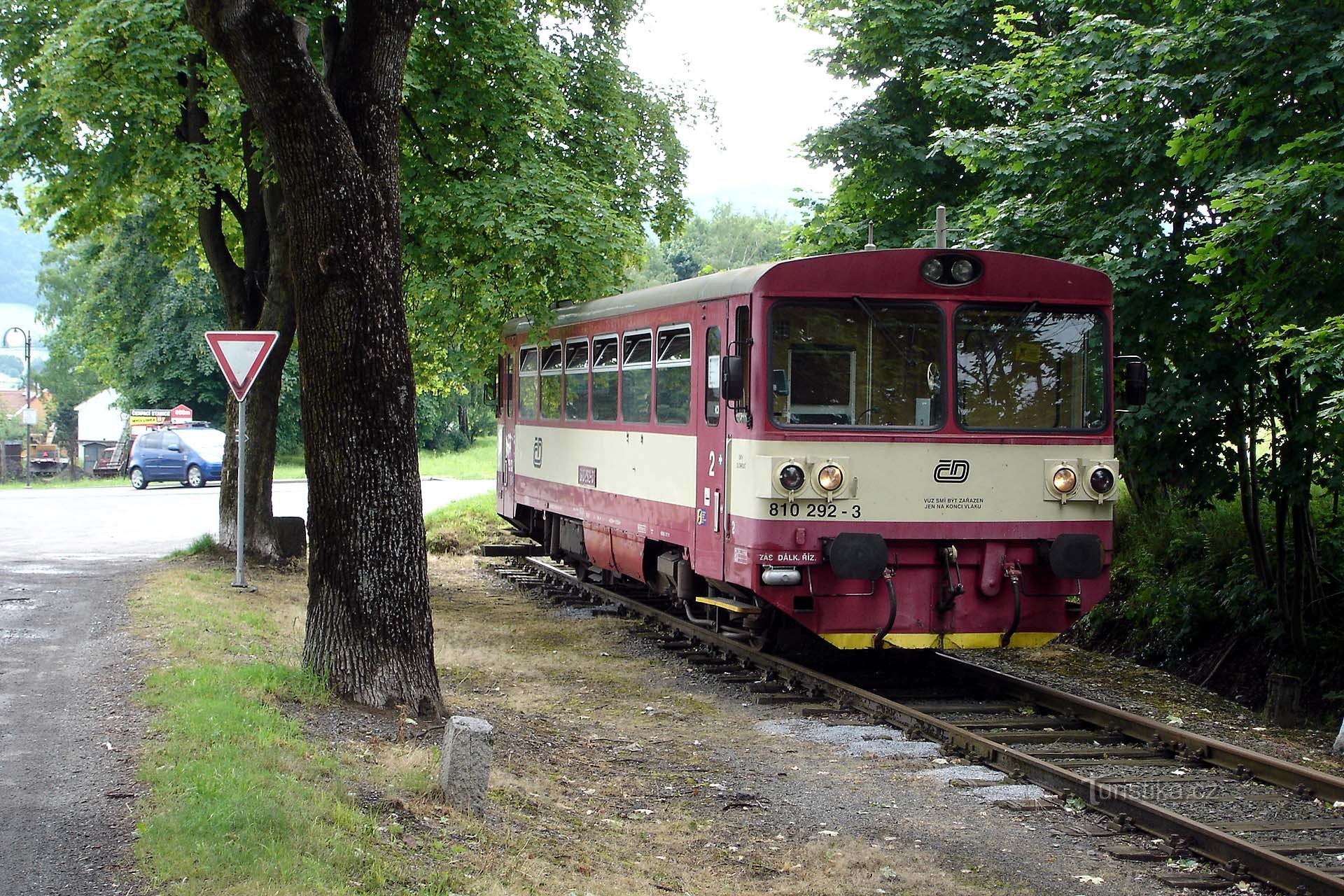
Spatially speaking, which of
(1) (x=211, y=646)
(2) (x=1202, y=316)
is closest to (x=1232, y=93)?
(2) (x=1202, y=316)

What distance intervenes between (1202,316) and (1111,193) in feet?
5.32

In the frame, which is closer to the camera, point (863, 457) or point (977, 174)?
point (863, 457)

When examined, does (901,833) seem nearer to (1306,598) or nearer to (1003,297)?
(1003,297)

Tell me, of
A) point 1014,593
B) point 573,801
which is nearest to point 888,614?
point 1014,593

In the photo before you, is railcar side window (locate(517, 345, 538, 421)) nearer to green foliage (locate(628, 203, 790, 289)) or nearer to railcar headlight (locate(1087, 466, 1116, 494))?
railcar headlight (locate(1087, 466, 1116, 494))

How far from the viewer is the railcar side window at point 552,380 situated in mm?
15328

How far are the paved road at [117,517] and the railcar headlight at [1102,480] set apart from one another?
32.6ft

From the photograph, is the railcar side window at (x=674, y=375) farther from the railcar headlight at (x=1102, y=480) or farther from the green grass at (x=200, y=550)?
the green grass at (x=200, y=550)

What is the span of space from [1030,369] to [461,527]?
1445 cm

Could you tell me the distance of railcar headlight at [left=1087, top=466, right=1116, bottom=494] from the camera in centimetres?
1027

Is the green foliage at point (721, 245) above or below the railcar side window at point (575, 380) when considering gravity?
above

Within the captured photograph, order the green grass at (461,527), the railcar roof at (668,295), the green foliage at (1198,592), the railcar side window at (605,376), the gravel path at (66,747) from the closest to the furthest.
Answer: the gravel path at (66,747), the railcar roof at (668,295), the railcar side window at (605,376), the green foliage at (1198,592), the green grass at (461,527)

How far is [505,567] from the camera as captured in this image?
64.4 feet

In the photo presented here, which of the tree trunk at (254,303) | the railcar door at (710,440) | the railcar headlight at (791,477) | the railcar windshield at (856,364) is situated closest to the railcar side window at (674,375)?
the railcar door at (710,440)
